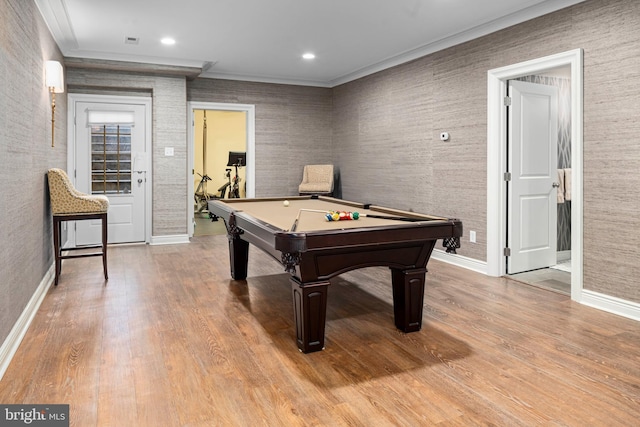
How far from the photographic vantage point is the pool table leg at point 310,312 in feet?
8.71

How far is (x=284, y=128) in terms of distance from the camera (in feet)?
24.5

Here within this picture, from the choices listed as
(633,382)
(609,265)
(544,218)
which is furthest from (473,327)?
(544,218)

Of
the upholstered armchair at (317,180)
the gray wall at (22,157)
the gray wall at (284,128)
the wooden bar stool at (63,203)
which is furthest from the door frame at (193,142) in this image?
the wooden bar stool at (63,203)

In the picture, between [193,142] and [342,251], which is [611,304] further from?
[193,142]

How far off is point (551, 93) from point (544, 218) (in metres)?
1.30

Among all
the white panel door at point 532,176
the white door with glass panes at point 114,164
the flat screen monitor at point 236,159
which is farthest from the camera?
the flat screen monitor at point 236,159

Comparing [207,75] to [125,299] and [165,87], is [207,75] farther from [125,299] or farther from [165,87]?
[125,299]

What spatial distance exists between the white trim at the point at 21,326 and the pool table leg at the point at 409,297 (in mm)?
2260

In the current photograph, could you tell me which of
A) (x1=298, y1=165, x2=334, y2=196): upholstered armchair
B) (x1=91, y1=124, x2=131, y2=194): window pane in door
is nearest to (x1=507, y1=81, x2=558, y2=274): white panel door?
(x1=298, y1=165, x2=334, y2=196): upholstered armchair

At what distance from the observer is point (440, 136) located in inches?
206

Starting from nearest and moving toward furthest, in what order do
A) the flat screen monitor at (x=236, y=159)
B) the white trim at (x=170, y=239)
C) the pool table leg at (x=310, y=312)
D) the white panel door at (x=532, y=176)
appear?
1. the pool table leg at (x=310, y=312)
2. the white panel door at (x=532, y=176)
3. the white trim at (x=170, y=239)
4. the flat screen monitor at (x=236, y=159)

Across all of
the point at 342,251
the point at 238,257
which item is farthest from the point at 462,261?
the point at 342,251

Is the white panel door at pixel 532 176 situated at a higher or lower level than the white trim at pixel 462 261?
higher

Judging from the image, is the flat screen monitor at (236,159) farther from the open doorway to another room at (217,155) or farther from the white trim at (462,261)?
the white trim at (462,261)
